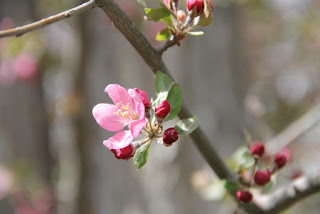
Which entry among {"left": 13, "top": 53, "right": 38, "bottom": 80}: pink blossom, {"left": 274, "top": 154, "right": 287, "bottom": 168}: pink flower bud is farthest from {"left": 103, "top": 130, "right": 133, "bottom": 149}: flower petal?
{"left": 13, "top": 53, "right": 38, "bottom": 80}: pink blossom

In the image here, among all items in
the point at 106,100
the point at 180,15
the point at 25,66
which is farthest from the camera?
the point at 106,100

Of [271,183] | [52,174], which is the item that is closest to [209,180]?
[271,183]

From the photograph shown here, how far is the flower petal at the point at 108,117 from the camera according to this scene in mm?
687

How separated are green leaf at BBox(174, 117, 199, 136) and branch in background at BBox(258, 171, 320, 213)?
0.34 metres

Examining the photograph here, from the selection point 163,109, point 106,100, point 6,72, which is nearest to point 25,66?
point 6,72

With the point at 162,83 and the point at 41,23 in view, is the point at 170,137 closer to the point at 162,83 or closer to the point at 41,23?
the point at 162,83

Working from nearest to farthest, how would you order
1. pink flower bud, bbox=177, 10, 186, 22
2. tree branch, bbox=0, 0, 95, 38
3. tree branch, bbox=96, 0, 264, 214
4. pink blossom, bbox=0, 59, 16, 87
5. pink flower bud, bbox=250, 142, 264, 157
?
1. tree branch, bbox=0, 0, 95, 38
2. tree branch, bbox=96, 0, 264, 214
3. pink flower bud, bbox=177, 10, 186, 22
4. pink flower bud, bbox=250, 142, 264, 157
5. pink blossom, bbox=0, 59, 16, 87

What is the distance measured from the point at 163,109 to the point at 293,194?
16.6 inches

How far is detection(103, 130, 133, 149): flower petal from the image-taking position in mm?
625

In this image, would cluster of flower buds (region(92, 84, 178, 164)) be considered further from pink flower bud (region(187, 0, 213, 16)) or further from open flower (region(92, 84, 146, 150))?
pink flower bud (region(187, 0, 213, 16))

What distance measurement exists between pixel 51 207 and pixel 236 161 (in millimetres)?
1756

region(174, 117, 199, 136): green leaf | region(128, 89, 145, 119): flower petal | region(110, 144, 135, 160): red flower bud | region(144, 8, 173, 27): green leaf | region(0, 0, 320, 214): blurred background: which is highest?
region(144, 8, 173, 27): green leaf

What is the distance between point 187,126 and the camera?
682 millimetres

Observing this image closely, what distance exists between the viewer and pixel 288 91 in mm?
3375
